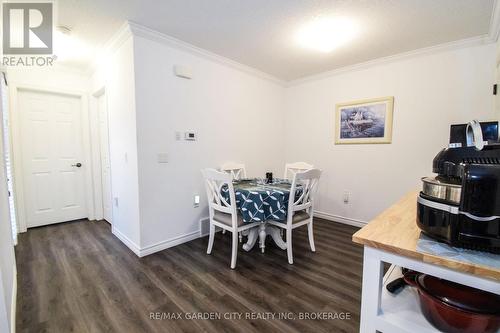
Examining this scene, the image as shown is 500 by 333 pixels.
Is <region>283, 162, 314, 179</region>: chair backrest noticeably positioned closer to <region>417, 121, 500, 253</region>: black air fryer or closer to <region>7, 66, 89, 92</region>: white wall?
<region>417, 121, 500, 253</region>: black air fryer

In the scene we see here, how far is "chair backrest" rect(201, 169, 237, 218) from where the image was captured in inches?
83.9

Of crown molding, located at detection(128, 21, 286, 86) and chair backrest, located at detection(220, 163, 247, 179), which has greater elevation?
crown molding, located at detection(128, 21, 286, 86)

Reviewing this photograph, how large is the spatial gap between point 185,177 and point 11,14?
7.00 ft

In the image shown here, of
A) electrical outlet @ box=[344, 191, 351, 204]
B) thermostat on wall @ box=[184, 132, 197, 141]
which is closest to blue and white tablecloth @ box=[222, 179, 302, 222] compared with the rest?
thermostat on wall @ box=[184, 132, 197, 141]

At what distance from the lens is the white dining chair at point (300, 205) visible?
2.22m

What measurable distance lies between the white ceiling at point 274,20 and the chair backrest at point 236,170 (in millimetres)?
1481

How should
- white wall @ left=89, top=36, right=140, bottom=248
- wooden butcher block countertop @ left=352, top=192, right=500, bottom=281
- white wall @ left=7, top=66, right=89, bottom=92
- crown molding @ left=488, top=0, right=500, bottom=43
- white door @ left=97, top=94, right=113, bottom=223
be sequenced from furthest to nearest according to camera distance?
white door @ left=97, top=94, right=113, bottom=223, white wall @ left=7, top=66, right=89, bottom=92, white wall @ left=89, top=36, right=140, bottom=248, crown molding @ left=488, top=0, right=500, bottom=43, wooden butcher block countertop @ left=352, top=192, right=500, bottom=281

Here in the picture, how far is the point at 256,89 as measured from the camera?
3598mm

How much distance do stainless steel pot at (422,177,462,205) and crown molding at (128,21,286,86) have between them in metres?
2.69

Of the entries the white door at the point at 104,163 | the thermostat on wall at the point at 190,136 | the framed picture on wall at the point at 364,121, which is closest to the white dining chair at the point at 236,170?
the thermostat on wall at the point at 190,136

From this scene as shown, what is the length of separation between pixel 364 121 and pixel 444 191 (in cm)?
272

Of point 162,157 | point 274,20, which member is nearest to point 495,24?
point 274,20

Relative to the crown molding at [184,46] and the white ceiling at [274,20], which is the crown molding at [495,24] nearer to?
the white ceiling at [274,20]

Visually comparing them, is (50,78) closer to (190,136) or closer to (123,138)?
(123,138)
